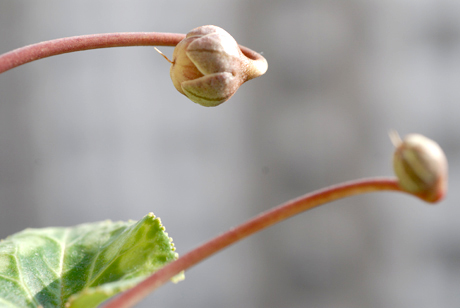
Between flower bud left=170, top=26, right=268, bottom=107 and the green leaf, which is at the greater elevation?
flower bud left=170, top=26, right=268, bottom=107

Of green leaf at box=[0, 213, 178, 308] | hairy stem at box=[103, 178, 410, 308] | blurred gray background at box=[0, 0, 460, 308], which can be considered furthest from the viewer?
blurred gray background at box=[0, 0, 460, 308]

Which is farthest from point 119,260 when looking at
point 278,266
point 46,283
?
point 278,266

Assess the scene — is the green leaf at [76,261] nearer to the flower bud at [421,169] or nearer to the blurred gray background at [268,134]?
the flower bud at [421,169]

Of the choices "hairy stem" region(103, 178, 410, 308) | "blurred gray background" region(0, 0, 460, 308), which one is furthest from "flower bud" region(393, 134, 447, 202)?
"blurred gray background" region(0, 0, 460, 308)

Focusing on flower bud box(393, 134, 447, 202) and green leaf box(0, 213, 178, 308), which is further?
green leaf box(0, 213, 178, 308)

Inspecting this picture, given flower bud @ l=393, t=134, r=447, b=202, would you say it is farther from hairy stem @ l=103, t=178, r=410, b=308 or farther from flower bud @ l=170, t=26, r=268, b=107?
flower bud @ l=170, t=26, r=268, b=107

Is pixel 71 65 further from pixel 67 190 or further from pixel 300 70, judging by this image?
pixel 300 70

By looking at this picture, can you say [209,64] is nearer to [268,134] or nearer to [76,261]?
[76,261]

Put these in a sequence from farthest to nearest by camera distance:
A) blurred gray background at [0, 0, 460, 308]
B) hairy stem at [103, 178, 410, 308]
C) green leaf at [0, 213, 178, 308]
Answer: blurred gray background at [0, 0, 460, 308], green leaf at [0, 213, 178, 308], hairy stem at [103, 178, 410, 308]
